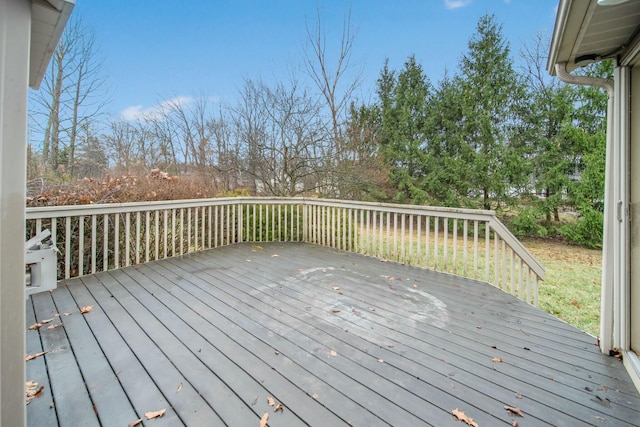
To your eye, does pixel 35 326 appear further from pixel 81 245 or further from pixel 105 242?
pixel 105 242

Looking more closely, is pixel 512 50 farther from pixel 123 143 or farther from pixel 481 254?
pixel 123 143

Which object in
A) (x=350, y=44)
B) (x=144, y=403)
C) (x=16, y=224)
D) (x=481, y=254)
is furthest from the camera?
(x=350, y=44)

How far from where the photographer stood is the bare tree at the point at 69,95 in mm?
8211

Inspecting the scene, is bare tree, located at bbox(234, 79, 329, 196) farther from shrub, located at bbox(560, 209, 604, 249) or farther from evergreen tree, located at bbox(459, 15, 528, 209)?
shrub, located at bbox(560, 209, 604, 249)

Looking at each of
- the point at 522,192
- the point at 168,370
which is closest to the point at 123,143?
the point at 168,370

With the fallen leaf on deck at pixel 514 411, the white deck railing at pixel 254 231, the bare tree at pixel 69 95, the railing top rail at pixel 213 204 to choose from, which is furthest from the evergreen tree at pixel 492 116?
the bare tree at pixel 69 95

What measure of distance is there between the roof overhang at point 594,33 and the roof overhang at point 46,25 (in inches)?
92.3

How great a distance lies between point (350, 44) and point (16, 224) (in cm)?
1148

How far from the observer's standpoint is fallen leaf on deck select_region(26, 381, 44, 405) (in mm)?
1556

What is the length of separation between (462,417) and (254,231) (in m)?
4.86

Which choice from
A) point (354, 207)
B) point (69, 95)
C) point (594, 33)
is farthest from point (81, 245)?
point (69, 95)

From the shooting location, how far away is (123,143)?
955cm

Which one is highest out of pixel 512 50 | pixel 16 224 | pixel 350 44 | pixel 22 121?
pixel 350 44

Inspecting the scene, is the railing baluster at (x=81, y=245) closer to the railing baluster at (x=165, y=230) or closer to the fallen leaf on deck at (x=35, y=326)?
the railing baluster at (x=165, y=230)
